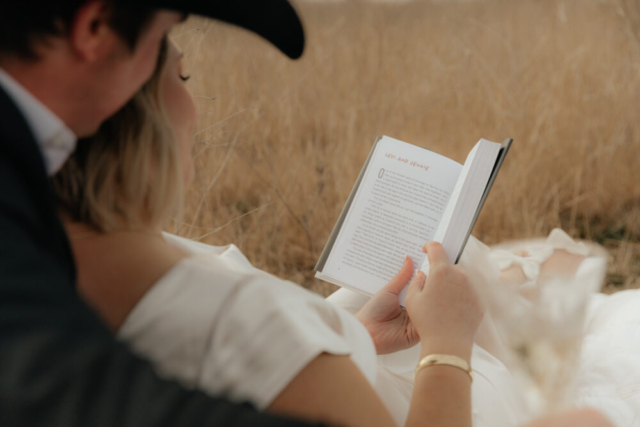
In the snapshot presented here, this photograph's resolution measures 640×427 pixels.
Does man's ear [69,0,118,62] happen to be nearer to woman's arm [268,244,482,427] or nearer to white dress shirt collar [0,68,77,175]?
white dress shirt collar [0,68,77,175]

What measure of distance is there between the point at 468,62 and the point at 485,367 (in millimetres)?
2611

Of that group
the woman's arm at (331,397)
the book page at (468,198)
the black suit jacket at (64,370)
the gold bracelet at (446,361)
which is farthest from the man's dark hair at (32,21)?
the book page at (468,198)

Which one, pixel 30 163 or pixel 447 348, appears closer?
pixel 30 163

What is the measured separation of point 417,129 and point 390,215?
1988mm

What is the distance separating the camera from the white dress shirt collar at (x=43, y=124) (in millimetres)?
526

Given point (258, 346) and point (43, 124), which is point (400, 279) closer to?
point (258, 346)

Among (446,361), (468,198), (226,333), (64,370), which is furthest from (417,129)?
(64,370)

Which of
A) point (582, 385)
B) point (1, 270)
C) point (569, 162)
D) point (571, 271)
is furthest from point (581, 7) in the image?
point (1, 270)

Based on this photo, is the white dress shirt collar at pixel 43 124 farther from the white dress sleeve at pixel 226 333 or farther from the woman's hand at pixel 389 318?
the woman's hand at pixel 389 318

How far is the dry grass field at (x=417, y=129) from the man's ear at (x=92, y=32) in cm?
137

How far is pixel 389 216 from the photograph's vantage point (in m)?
1.22

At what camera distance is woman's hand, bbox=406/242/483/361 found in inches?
34.2

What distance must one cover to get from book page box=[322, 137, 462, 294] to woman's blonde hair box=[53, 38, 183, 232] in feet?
1.86

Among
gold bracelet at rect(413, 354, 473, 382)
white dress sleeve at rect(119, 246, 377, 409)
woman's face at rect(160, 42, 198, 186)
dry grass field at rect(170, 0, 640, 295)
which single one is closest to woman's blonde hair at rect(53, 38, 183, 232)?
woman's face at rect(160, 42, 198, 186)
